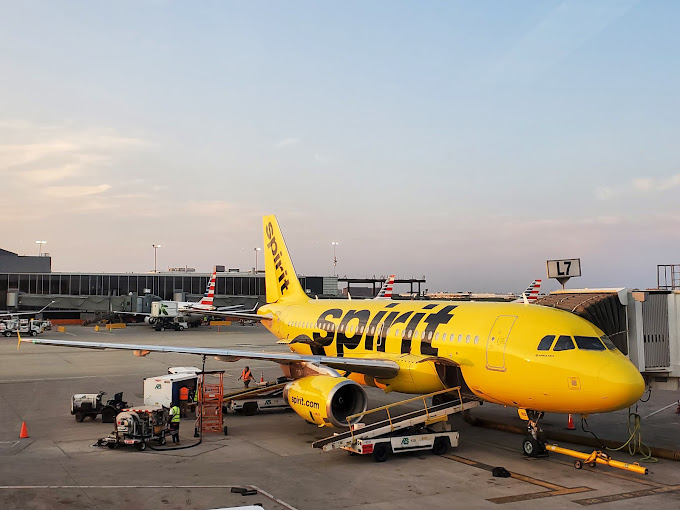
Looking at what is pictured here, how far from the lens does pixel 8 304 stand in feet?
299

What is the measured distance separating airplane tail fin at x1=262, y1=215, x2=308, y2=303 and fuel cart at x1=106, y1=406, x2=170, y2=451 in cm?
1437

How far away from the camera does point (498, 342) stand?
1836cm

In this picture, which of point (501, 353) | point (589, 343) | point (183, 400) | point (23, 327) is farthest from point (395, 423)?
point (23, 327)

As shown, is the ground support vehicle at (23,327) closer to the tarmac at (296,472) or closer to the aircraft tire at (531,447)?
the tarmac at (296,472)

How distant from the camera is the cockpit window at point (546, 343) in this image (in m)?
17.2

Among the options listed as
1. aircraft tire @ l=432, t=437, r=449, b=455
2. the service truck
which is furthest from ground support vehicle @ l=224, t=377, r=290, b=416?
aircraft tire @ l=432, t=437, r=449, b=455

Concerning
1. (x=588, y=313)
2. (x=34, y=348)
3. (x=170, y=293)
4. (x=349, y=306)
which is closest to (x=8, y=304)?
(x=170, y=293)

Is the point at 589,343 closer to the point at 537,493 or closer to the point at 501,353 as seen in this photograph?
the point at 501,353

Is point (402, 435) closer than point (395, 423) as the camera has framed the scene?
No

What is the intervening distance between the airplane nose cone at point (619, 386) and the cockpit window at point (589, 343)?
0.75 m

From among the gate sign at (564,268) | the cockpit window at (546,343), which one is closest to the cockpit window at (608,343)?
the cockpit window at (546,343)

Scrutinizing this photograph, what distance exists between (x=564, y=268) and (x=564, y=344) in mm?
6341

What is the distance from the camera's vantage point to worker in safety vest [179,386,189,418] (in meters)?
25.5

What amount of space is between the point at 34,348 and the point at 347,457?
157 feet
